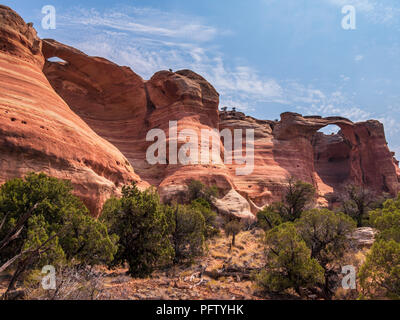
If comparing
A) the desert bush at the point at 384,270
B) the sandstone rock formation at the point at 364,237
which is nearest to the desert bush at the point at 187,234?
the desert bush at the point at 384,270

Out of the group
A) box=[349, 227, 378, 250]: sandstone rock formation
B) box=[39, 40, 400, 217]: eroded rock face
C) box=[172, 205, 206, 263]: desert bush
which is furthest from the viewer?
box=[39, 40, 400, 217]: eroded rock face

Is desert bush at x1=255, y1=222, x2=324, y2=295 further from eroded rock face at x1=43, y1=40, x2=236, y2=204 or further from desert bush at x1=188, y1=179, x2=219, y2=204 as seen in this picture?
eroded rock face at x1=43, y1=40, x2=236, y2=204

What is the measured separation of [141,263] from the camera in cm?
1127

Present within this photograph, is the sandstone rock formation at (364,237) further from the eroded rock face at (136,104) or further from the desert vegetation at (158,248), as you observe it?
the eroded rock face at (136,104)

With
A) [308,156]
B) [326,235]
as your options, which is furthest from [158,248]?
[308,156]

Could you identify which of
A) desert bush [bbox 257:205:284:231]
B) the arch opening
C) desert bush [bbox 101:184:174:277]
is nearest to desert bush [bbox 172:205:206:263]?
desert bush [bbox 101:184:174:277]

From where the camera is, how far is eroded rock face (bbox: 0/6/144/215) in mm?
15633

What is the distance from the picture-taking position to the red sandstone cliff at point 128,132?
17266 millimetres

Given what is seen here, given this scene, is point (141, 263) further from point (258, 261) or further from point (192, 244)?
point (258, 261)

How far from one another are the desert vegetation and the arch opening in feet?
155

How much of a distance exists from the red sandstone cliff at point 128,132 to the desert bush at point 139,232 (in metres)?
6.59

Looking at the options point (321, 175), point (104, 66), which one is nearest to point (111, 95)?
point (104, 66)

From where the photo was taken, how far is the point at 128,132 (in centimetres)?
3709

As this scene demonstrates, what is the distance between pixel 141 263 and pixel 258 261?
21.5 ft
